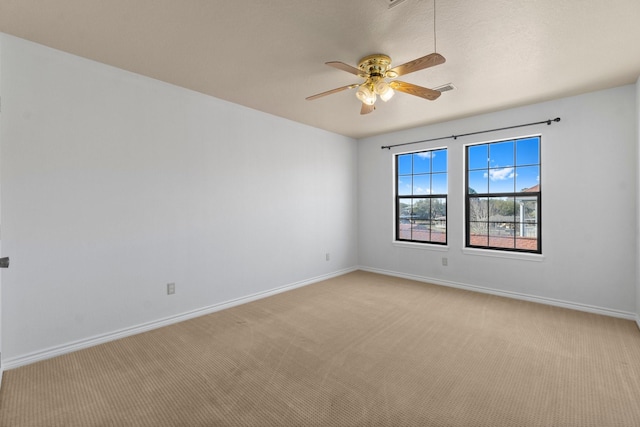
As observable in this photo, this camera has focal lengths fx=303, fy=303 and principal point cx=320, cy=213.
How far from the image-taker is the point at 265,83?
3.24m

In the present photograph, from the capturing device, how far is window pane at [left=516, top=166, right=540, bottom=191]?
160 inches

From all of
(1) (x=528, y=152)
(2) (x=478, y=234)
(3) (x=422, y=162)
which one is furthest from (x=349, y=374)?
(3) (x=422, y=162)

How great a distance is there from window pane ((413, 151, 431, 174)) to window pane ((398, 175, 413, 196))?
0.18m

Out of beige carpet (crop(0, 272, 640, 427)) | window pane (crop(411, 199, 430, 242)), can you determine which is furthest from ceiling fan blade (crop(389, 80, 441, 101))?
window pane (crop(411, 199, 430, 242))

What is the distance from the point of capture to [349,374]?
231cm

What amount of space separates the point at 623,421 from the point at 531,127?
3.38 meters

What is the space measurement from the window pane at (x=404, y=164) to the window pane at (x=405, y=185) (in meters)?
0.09

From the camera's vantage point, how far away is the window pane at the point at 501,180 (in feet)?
14.0

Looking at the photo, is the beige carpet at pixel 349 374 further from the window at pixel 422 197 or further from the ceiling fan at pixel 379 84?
the ceiling fan at pixel 379 84

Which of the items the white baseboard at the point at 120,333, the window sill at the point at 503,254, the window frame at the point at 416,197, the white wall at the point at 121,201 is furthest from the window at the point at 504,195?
the white baseboard at the point at 120,333

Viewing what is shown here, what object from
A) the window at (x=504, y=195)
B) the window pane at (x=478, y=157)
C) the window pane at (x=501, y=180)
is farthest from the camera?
the window pane at (x=478, y=157)

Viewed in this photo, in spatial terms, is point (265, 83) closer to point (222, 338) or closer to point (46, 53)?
point (46, 53)

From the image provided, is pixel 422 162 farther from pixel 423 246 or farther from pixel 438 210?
pixel 423 246

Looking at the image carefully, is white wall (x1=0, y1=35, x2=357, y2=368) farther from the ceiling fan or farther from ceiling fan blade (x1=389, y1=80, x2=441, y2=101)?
ceiling fan blade (x1=389, y1=80, x2=441, y2=101)
